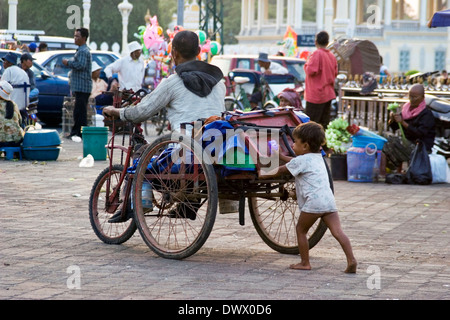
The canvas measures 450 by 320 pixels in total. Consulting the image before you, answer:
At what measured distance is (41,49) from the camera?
26.0 meters

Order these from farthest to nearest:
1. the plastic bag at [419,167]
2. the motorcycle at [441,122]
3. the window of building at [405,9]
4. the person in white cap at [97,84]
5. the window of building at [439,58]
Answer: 1. the window of building at [405,9]
2. the window of building at [439,58]
3. the person in white cap at [97,84]
4. the motorcycle at [441,122]
5. the plastic bag at [419,167]

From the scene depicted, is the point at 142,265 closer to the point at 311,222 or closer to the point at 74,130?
the point at 311,222

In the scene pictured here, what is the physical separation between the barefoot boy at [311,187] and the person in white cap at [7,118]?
797cm

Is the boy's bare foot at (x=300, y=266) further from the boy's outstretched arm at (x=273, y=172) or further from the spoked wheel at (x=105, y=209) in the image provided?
the spoked wheel at (x=105, y=209)

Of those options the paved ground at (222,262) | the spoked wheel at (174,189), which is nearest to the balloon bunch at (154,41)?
the paved ground at (222,262)

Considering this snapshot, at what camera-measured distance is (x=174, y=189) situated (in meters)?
6.80

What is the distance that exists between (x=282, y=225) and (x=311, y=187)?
4.73 feet

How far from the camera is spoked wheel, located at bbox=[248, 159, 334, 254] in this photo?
22.8 feet

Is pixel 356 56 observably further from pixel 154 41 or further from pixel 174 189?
pixel 174 189

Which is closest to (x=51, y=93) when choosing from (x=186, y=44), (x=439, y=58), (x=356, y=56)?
(x=356, y=56)

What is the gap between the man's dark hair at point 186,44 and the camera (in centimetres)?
705
